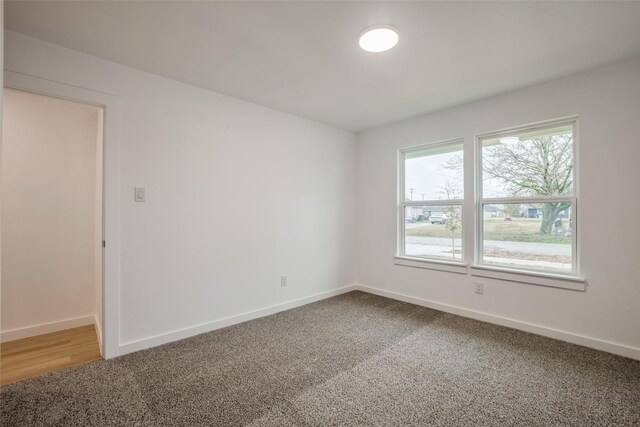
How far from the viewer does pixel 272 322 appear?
3.21 meters

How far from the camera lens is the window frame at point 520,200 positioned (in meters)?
2.74

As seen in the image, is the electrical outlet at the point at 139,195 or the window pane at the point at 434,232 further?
the window pane at the point at 434,232

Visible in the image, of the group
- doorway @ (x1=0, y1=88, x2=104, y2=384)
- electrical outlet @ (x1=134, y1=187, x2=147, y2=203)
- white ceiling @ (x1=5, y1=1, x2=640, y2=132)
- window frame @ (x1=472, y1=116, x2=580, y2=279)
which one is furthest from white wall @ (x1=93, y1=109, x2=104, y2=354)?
window frame @ (x1=472, y1=116, x2=580, y2=279)

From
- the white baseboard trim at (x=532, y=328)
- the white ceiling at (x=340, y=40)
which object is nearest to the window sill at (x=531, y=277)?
the white baseboard trim at (x=532, y=328)

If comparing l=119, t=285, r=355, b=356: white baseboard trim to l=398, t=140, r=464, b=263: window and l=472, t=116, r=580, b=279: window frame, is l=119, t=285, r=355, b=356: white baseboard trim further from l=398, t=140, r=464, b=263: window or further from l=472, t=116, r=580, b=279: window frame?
l=472, t=116, r=580, b=279: window frame

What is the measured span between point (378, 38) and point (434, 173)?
2.18 m

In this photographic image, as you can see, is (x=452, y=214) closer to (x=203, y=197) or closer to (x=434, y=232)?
(x=434, y=232)

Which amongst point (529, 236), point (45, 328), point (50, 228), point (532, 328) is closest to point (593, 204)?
point (529, 236)

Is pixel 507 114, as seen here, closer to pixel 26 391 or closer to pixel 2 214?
pixel 26 391

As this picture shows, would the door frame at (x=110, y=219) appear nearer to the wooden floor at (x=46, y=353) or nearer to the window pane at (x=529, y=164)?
the wooden floor at (x=46, y=353)

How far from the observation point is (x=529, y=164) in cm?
→ 306

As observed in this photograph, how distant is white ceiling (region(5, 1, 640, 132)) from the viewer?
6.06 feet

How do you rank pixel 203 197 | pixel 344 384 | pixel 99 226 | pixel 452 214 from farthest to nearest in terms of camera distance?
pixel 452 214 < pixel 203 197 < pixel 99 226 < pixel 344 384

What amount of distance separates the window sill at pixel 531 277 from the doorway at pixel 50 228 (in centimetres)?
383
